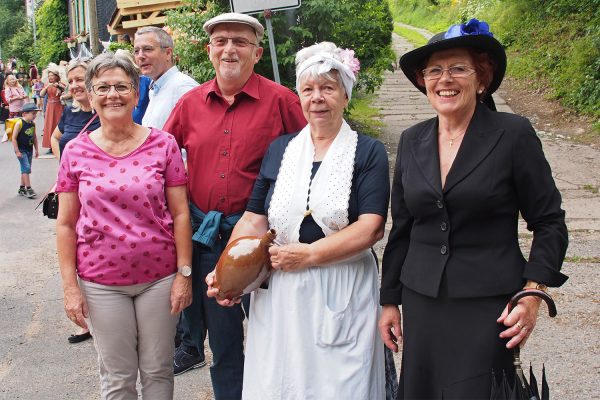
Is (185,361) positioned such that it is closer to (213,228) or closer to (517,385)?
(213,228)

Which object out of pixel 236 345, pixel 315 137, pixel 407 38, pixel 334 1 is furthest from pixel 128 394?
pixel 407 38

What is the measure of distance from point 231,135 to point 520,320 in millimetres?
1699

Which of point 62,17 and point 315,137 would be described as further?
point 62,17

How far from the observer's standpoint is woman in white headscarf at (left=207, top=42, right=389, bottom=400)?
2984mm

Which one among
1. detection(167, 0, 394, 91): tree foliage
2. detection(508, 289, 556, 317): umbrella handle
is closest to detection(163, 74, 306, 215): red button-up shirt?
detection(508, 289, 556, 317): umbrella handle

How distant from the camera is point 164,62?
471 centimetres

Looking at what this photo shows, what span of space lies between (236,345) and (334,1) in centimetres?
657

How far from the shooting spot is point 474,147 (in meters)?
2.54

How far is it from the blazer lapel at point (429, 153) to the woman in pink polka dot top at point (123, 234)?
47.1 inches

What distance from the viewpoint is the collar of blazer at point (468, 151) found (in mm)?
2518

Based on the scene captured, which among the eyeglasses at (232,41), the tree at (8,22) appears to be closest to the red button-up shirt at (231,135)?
the eyeglasses at (232,41)

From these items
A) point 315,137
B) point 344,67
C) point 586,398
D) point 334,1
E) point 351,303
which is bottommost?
point 586,398

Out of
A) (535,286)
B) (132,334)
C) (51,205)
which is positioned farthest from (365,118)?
(535,286)

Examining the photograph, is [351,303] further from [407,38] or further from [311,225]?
[407,38]
